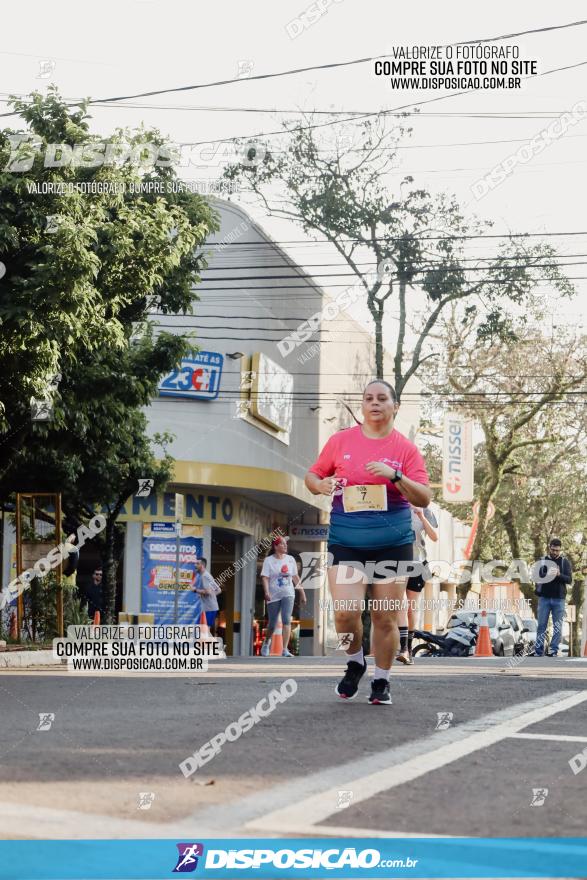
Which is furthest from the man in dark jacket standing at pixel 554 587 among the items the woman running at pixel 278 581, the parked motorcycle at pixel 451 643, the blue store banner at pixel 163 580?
the blue store banner at pixel 163 580

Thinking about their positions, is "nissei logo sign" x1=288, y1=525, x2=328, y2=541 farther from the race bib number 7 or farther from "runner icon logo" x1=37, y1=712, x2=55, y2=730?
"runner icon logo" x1=37, y1=712, x2=55, y2=730

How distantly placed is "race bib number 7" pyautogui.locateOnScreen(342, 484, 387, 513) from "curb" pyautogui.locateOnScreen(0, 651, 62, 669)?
25.3ft

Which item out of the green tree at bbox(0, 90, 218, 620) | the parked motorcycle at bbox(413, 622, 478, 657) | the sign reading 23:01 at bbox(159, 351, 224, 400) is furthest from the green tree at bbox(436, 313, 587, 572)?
the green tree at bbox(0, 90, 218, 620)

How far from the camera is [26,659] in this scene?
49.1 ft

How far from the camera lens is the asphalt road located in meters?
3.83

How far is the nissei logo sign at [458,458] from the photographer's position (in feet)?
137

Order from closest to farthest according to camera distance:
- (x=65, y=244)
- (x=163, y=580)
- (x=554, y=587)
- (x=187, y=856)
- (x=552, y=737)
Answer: (x=187, y=856)
(x=552, y=737)
(x=65, y=244)
(x=554, y=587)
(x=163, y=580)

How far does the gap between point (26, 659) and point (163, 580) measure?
14.1 m

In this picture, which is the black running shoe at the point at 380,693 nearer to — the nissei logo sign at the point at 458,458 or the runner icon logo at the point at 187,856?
the runner icon logo at the point at 187,856

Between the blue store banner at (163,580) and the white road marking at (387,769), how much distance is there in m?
21.9

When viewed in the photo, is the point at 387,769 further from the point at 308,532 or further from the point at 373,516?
the point at 308,532

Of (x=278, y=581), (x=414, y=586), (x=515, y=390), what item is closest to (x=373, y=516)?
(x=414, y=586)

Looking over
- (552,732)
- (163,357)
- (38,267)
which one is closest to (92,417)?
(163,357)

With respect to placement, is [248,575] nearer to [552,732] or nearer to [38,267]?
[38,267]
